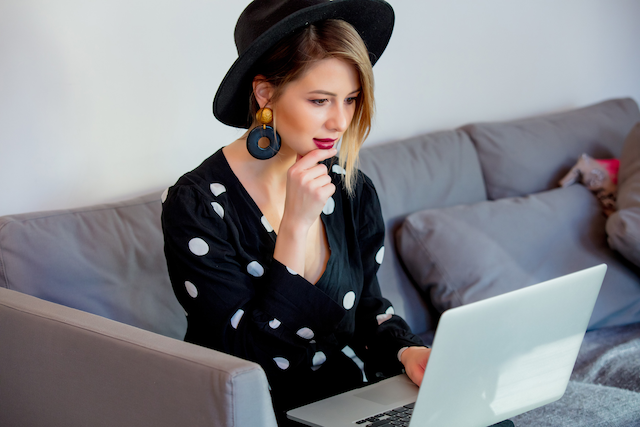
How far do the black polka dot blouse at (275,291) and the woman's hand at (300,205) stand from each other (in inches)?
1.2

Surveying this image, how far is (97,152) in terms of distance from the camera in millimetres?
1592

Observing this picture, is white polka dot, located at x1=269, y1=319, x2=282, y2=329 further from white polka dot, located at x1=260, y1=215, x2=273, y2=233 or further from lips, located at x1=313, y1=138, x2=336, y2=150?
lips, located at x1=313, y1=138, x2=336, y2=150

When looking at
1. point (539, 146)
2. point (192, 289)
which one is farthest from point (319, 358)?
point (539, 146)

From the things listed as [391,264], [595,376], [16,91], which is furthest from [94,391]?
[595,376]

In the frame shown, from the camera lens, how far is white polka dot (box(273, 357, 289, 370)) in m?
1.14

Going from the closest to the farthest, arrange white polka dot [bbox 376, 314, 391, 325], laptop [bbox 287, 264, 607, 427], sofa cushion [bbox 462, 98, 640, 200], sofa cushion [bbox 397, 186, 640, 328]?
1. laptop [bbox 287, 264, 607, 427]
2. white polka dot [bbox 376, 314, 391, 325]
3. sofa cushion [bbox 397, 186, 640, 328]
4. sofa cushion [bbox 462, 98, 640, 200]

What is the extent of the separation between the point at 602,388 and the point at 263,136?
3.09 feet

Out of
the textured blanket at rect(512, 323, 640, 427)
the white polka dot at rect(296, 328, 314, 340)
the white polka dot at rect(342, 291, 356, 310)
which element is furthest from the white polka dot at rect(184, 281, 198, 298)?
the textured blanket at rect(512, 323, 640, 427)

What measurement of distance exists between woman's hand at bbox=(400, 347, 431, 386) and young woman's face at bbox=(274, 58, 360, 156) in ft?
1.40

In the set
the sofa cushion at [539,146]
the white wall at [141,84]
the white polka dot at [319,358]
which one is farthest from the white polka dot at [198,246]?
the sofa cushion at [539,146]

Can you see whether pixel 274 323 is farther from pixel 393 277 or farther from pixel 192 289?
pixel 393 277

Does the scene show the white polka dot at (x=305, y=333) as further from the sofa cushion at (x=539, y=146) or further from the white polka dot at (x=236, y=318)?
the sofa cushion at (x=539, y=146)

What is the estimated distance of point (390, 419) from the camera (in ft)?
3.21

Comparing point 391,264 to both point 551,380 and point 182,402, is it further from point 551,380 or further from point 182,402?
point 182,402
